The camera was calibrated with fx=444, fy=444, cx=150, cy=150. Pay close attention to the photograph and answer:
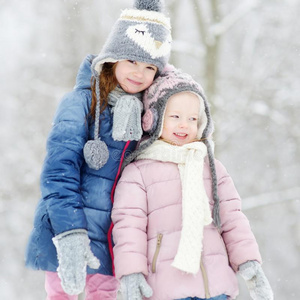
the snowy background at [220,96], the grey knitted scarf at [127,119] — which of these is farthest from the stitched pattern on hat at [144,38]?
the snowy background at [220,96]

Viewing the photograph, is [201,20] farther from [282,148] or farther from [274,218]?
[274,218]

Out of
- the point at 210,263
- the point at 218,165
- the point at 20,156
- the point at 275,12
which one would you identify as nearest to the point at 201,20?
the point at 275,12

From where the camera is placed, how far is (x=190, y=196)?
213cm

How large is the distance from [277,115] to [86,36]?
12.2ft

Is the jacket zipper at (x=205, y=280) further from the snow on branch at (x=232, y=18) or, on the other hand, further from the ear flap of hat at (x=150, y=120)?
the snow on branch at (x=232, y=18)

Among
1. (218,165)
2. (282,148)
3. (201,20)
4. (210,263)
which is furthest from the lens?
(282,148)

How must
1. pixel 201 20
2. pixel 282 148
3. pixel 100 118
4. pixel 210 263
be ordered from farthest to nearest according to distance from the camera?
pixel 282 148, pixel 201 20, pixel 100 118, pixel 210 263

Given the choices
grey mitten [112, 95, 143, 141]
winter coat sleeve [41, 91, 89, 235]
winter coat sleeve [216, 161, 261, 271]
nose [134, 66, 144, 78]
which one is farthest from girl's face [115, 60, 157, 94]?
winter coat sleeve [216, 161, 261, 271]

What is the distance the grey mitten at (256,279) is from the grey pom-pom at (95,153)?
859mm

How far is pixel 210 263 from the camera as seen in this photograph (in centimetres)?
208

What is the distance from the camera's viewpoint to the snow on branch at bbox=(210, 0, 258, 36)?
676 centimetres

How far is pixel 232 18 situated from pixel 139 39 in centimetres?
562

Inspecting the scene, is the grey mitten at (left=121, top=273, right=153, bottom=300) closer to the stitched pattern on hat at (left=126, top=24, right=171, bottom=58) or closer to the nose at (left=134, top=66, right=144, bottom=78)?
the nose at (left=134, top=66, right=144, bottom=78)

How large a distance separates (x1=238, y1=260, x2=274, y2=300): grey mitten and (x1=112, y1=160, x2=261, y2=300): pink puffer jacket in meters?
0.03
